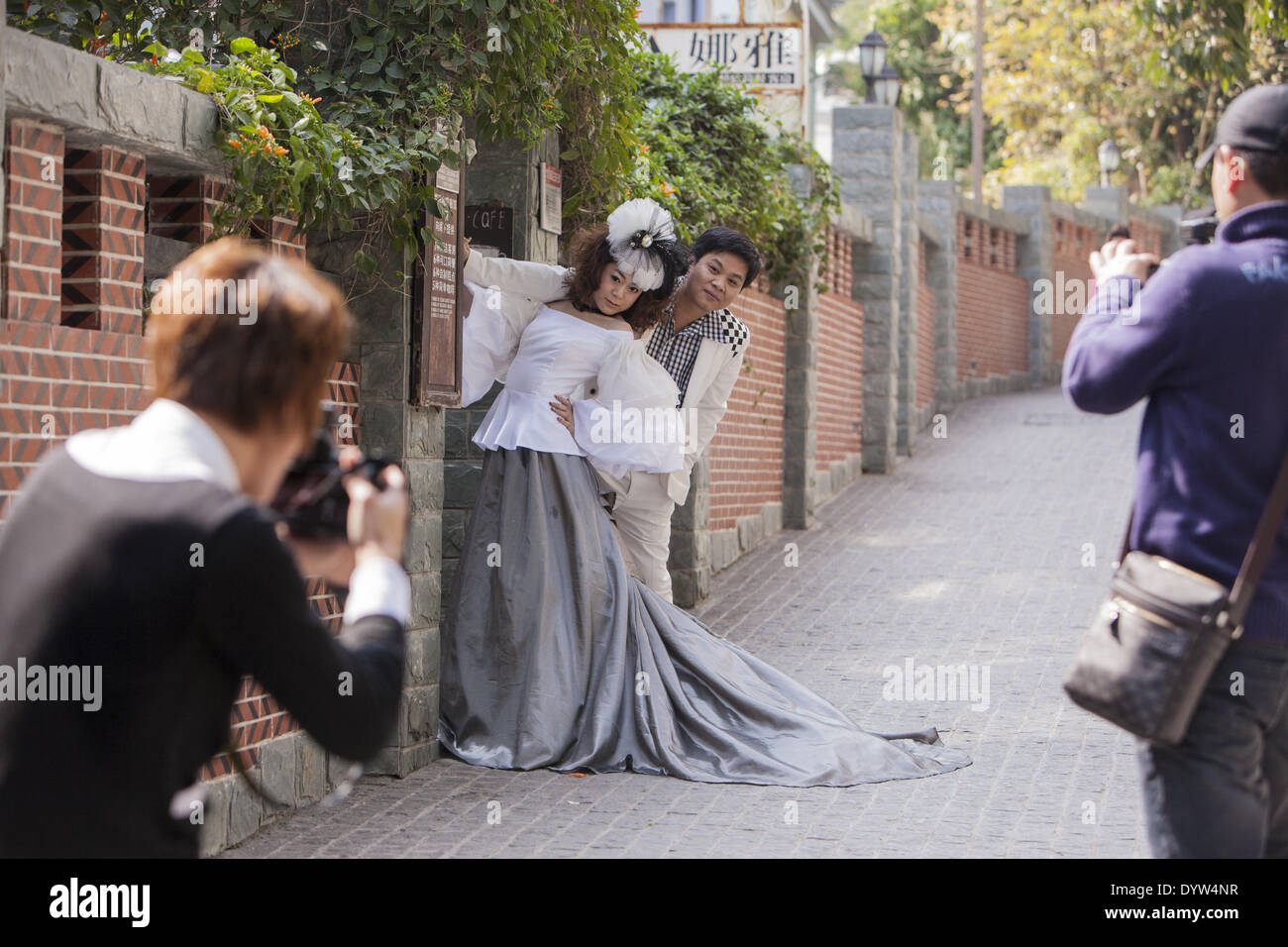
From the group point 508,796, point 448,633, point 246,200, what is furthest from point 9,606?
point 448,633

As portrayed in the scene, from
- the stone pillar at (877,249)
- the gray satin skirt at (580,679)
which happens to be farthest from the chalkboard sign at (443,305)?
the stone pillar at (877,249)

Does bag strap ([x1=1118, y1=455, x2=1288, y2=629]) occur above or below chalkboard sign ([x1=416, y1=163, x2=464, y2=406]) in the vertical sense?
below

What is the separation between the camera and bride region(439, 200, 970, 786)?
253 inches

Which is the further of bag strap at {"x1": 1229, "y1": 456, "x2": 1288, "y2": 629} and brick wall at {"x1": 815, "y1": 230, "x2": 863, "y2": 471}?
brick wall at {"x1": 815, "y1": 230, "x2": 863, "y2": 471}

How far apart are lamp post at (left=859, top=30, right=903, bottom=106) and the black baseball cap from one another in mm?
13577

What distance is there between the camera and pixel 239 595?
6.52 feet

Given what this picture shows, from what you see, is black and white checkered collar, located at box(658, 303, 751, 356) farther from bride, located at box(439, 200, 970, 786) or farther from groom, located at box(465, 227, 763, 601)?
bride, located at box(439, 200, 970, 786)

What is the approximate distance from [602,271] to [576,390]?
0.51m

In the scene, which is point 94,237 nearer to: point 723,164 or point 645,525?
point 645,525

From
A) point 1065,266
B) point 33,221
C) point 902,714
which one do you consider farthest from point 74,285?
point 1065,266

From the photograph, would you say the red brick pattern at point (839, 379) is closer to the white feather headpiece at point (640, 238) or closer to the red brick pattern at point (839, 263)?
the red brick pattern at point (839, 263)

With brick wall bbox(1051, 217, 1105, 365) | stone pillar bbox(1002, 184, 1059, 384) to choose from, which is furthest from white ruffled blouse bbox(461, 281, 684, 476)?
brick wall bbox(1051, 217, 1105, 365)
